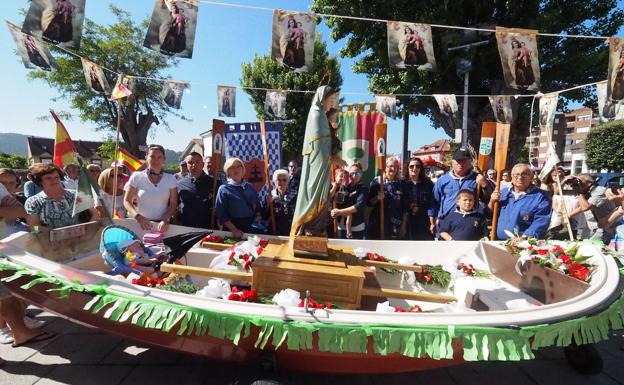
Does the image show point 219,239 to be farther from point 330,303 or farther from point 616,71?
point 616,71

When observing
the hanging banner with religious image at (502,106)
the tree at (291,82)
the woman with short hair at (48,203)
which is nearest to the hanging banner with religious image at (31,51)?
the woman with short hair at (48,203)

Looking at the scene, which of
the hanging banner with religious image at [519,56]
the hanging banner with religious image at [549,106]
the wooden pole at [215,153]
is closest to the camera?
the wooden pole at [215,153]

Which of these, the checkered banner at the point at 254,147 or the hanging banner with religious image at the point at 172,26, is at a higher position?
the hanging banner with religious image at the point at 172,26

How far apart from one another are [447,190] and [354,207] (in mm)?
1252

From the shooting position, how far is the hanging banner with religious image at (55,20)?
3559mm

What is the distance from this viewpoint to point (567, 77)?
1065 centimetres

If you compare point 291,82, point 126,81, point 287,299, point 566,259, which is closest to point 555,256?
point 566,259

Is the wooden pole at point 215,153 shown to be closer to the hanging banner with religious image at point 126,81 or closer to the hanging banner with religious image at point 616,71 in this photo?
the hanging banner with religious image at point 126,81

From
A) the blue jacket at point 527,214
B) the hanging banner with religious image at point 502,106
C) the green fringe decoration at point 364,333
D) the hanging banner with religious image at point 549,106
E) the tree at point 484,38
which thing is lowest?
the green fringe decoration at point 364,333

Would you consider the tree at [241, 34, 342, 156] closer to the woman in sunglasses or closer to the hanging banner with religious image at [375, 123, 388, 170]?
the hanging banner with religious image at [375, 123, 388, 170]

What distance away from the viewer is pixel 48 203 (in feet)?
10.3

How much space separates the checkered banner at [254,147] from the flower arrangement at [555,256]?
4.70 metres

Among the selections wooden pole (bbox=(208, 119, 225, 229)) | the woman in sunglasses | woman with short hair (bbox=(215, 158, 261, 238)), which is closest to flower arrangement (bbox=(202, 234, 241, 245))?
woman with short hair (bbox=(215, 158, 261, 238))

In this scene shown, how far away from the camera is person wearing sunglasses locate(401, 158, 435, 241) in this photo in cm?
457
